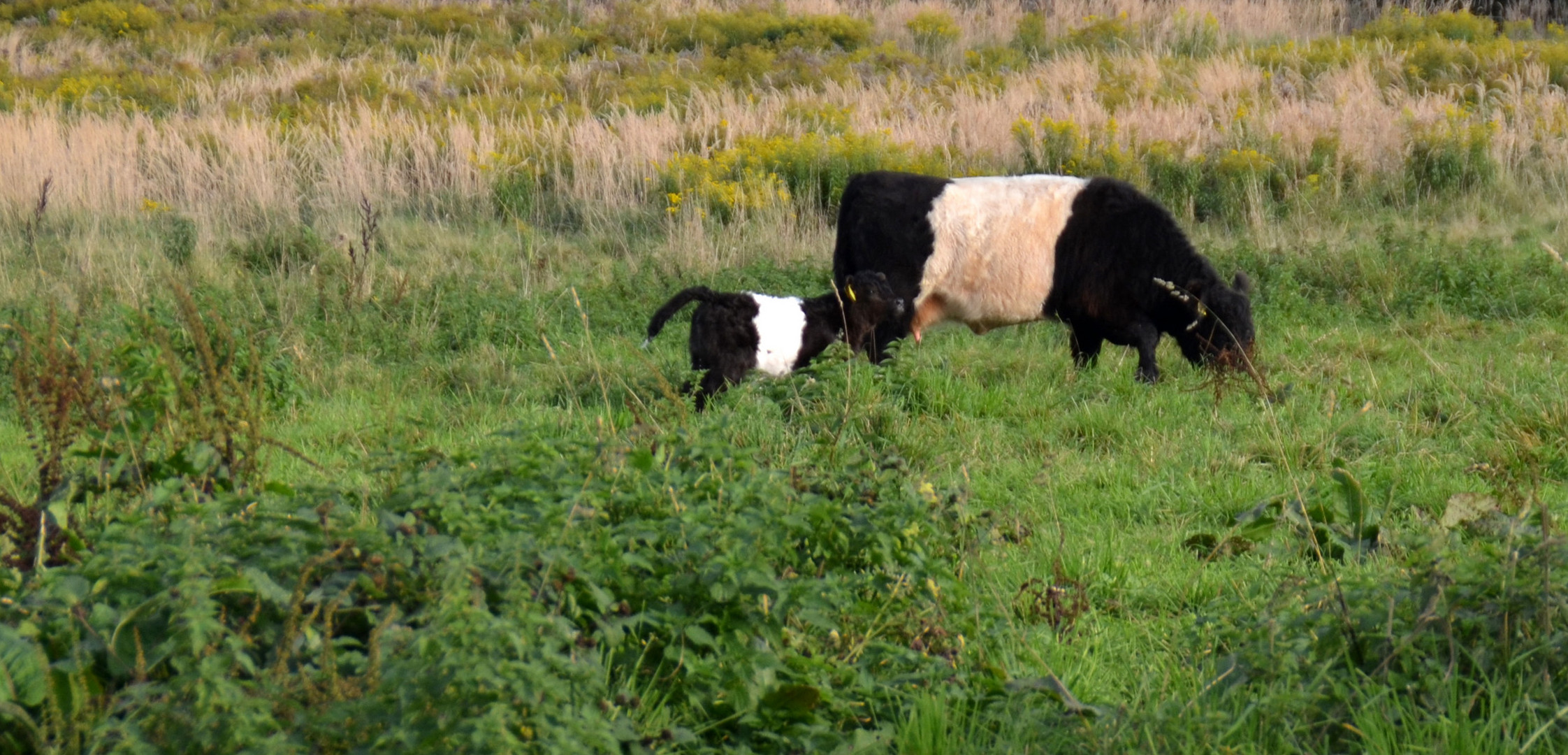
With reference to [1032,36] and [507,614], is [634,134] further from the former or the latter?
[507,614]

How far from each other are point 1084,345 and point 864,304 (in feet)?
5.39

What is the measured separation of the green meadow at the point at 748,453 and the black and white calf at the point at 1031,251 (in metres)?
0.42

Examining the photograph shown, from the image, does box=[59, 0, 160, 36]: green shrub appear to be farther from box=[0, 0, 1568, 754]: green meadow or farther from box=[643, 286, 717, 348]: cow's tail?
box=[643, 286, 717, 348]: cow's tail

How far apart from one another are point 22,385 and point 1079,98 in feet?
45.5

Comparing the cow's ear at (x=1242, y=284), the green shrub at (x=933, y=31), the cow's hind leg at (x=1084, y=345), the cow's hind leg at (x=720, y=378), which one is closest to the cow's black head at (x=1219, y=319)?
the cow's ear at (x=1242, y=284)

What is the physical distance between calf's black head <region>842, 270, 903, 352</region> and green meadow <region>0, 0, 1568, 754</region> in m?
0.42

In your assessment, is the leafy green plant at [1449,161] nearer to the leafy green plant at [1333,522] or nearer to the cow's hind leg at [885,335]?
the cow's hind leg at [885,335]

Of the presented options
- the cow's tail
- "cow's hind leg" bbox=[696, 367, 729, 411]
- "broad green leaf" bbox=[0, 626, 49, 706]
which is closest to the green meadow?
"broad green leaf" bbox=[0, 626, 49, 706]

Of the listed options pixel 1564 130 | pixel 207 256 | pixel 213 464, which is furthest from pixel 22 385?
pixel 1564 130

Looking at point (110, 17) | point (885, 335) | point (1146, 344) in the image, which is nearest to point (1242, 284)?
point (1146, 344)

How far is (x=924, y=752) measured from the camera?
2.93 meters

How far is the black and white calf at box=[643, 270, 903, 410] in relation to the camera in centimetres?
699

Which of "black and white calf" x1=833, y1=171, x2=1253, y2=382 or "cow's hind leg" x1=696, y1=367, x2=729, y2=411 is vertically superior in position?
"black and white calf" x1=833, y1=171, x2=1253, y2=382

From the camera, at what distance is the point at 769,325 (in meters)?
7.12
